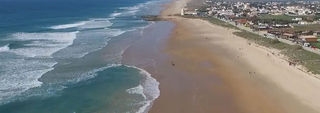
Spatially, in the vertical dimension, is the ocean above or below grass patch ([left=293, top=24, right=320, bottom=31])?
above

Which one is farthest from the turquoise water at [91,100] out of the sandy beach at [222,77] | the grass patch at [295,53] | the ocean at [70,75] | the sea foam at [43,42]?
the grass patch at [295,53]

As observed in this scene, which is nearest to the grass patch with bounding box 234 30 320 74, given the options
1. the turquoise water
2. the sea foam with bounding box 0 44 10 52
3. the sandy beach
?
the sandy beach

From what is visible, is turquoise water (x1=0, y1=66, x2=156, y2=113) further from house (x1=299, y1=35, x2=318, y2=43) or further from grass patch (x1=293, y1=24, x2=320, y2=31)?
grass patch (x1=293, y1=24, x2=320, y2=31)

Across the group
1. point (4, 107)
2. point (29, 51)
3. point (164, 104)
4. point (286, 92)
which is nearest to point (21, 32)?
point (29, 51)

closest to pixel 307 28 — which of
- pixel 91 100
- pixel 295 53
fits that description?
pixel 295 53

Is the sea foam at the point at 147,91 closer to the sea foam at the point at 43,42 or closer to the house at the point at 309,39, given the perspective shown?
the sea foam at the point at 43,42

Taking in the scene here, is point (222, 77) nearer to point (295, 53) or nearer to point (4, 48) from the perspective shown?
point (295, 53)

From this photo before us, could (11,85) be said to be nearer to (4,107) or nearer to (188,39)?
(4,107)

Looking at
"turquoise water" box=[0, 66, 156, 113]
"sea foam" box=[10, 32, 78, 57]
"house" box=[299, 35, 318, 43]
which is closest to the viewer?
"turquoise water" box=[0, 66, 156, 113]
